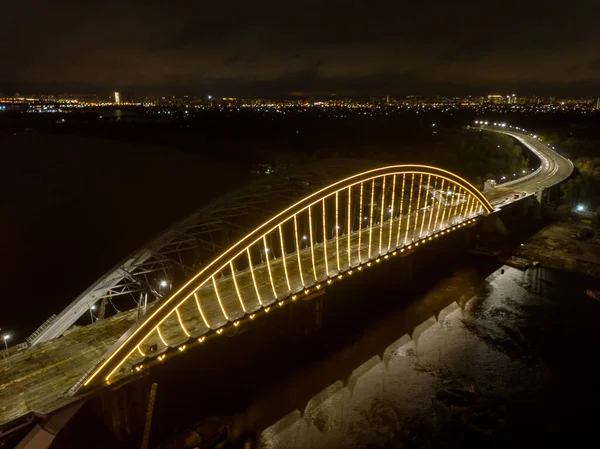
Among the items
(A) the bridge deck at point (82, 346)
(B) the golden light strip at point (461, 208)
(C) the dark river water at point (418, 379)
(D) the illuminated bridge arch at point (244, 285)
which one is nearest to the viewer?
(A) the bridge deck at point (82, 346)

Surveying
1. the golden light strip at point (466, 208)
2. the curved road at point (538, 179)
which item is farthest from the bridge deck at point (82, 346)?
the curved road at point (538, 179)

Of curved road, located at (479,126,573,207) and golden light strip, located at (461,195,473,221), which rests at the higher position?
golden light strip, located at (461,195,473,221)

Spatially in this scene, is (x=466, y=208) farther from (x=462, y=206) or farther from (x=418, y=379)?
(x=418, y=379)

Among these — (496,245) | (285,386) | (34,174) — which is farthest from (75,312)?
(34,174)

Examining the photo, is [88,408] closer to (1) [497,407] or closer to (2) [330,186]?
(2) [330,186]

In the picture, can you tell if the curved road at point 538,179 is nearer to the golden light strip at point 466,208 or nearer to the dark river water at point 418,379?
the golden light strip at point 466,208

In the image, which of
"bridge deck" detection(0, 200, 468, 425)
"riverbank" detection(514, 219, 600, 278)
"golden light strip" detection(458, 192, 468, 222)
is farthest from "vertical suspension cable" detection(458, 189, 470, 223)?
"bridge deck" detection(0, 200, 468, 425)

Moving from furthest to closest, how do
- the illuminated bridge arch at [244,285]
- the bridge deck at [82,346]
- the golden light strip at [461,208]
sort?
the golden light strip at [461,208], the illuminated bridge arch at [244,285], the bridge deck at [82,346]

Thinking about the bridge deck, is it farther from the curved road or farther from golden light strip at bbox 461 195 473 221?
the curved road

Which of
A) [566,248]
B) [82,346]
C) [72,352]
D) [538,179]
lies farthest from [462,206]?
[72,352]
